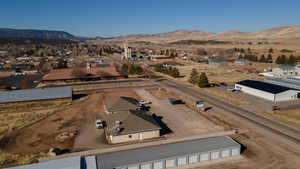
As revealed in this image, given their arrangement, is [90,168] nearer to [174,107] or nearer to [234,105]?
[174,107]

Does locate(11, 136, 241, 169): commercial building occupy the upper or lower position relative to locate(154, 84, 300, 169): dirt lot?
upper

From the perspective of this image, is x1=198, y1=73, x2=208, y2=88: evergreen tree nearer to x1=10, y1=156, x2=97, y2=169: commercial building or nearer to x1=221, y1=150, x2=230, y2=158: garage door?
x1=221, y1=150, x2=230, y2=158: garage door

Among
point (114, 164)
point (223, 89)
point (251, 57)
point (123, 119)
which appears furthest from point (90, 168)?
point (251, 57)

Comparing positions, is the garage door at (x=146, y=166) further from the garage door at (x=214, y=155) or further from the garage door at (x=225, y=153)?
the garage door at (x=225, y=153)

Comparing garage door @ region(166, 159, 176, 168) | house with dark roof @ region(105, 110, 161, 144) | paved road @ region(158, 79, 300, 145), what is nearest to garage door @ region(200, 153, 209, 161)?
garage door @ region(166, 159, 176, 168)

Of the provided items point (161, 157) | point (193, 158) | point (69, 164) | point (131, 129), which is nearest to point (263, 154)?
point (193, 158)

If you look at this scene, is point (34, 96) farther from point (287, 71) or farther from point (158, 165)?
point (287, 71)
